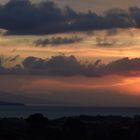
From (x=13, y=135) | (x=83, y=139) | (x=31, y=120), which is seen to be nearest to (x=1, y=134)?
(x=13, y=135)

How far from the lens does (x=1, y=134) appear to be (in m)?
56.4

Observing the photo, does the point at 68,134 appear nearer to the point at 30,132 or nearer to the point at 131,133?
the point at 30,132

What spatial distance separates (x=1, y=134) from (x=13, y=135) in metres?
1.34

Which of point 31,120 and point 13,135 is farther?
point 31,120

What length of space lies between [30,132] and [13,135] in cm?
2386

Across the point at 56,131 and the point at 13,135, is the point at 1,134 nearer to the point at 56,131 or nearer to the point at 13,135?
the point at 13,135

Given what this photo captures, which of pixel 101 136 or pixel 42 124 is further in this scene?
pixel 101 136

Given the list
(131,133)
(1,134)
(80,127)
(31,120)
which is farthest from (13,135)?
(131,133)

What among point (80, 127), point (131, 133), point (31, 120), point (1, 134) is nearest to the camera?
point (1, 134)

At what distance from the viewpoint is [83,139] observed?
84.8m

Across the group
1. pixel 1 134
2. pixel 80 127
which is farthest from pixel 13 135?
pixel 80 127

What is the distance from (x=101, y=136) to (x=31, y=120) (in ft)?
67.2

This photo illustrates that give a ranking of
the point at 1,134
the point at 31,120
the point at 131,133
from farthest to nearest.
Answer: the point at 131,133 < the point at 31,120 < the point at 1,134

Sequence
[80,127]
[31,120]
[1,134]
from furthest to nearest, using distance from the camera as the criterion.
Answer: [80,127]
[31,120]
[1,134]
